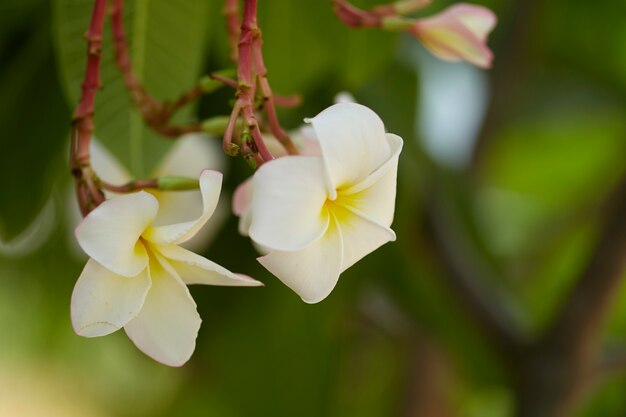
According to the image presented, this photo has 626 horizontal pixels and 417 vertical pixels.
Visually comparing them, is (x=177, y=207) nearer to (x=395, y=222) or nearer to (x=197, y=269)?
(x=197, y=269)

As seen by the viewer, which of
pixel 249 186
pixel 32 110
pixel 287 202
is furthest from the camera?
pixel 32 110

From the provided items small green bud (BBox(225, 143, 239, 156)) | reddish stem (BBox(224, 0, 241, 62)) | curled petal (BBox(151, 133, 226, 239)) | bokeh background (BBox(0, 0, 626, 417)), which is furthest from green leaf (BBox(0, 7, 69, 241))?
small green bud (BBox(225, 143, 239, 156))

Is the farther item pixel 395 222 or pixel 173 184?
pixel 395 222

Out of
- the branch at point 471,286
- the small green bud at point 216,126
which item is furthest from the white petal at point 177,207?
the branch at point 471,286

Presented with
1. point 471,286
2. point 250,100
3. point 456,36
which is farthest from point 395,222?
point 250,100

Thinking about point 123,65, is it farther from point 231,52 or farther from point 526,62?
point 526,62

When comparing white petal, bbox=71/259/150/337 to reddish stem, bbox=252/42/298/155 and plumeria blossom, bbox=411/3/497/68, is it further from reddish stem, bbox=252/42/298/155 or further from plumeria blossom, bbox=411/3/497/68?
plumeria blossom, bbox=411/3/497/68

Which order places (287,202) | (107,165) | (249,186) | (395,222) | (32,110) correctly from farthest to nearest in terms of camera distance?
(395,222), (32,110), (107,165), (249,186), (287,202)

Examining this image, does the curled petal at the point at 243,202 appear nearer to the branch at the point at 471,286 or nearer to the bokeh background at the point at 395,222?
the bokeh background at the point at 395,222
